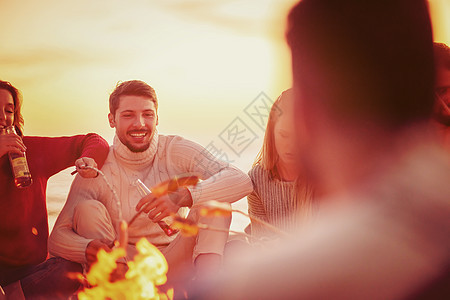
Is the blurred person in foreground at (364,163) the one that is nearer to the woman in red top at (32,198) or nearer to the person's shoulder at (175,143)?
the woman in red top at (32,198)

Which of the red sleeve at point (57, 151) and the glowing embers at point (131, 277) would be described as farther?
the red sleeve at point (57, 151)

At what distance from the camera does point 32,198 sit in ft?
11.5

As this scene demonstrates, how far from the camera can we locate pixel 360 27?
0.89 meters

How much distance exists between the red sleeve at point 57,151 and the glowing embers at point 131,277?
773mm

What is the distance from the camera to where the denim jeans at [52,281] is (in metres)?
3.19

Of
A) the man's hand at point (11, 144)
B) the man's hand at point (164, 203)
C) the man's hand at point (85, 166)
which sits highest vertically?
the man's hand at point (11, 144)

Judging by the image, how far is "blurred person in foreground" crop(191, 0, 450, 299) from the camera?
0.87 m

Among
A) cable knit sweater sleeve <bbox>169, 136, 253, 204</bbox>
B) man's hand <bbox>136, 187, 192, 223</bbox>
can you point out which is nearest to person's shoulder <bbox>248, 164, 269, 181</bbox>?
cable knit sweater sleeve <bbox>169, 136, 253, 204</bbox>

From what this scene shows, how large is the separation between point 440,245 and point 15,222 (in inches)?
123

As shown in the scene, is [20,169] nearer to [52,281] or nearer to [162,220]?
[52,281]

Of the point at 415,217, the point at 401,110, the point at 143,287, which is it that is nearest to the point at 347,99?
the point at 401,110

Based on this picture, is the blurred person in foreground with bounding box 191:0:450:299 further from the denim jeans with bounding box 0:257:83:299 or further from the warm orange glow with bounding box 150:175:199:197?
the denim jeans with bounding box 0:257:83:299

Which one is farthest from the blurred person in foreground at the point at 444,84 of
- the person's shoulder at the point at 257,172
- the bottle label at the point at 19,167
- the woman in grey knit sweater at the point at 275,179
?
the bottle label at the point at 19,167

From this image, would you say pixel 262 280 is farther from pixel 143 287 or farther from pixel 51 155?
pixel 51 155
